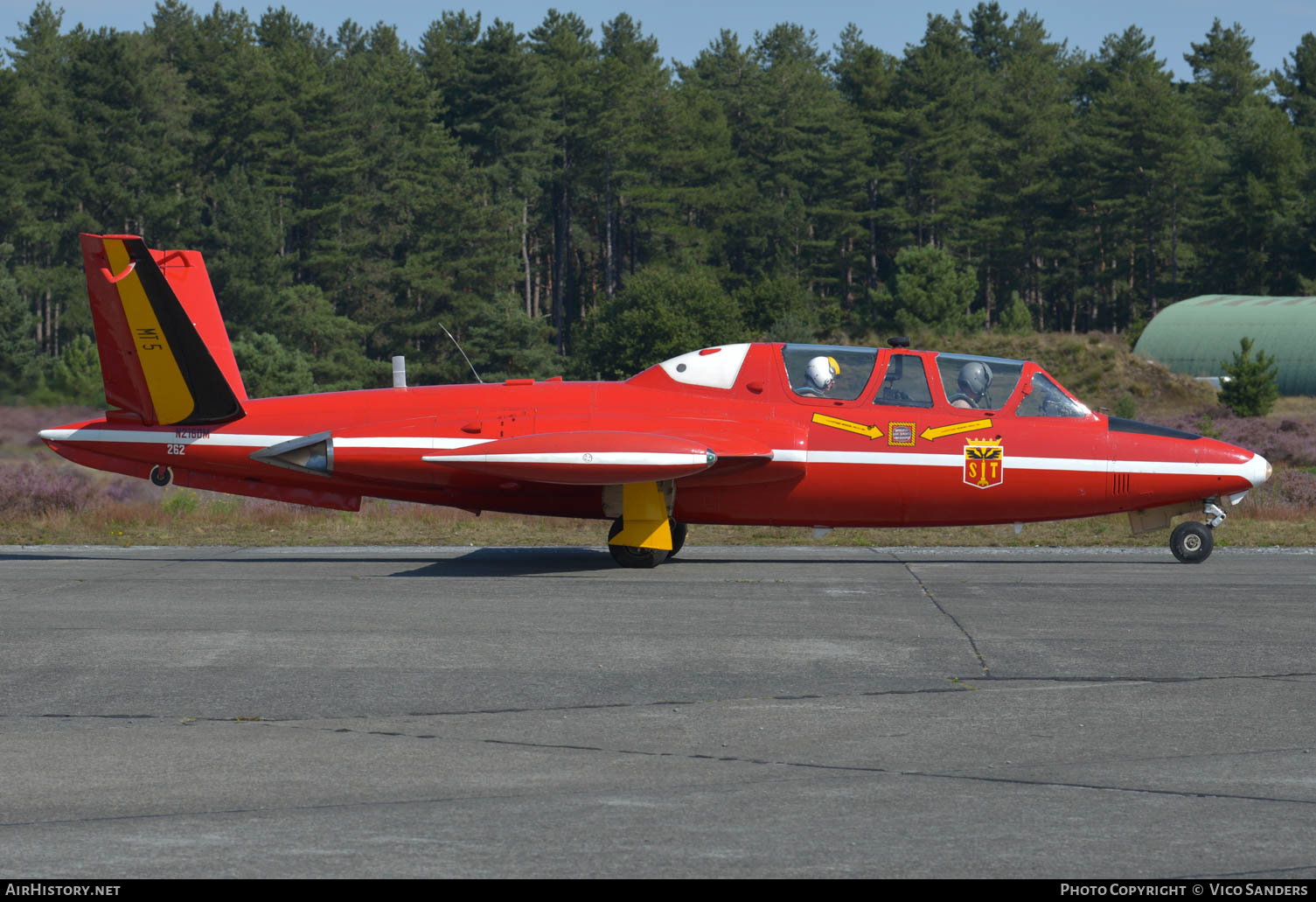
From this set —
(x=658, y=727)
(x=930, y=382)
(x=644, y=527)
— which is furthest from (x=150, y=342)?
(x=658, y=727)

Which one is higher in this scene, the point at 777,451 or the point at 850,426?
the point at 850,426

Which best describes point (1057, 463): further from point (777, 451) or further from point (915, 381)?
point (777, 451)

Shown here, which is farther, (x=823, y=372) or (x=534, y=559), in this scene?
(x=534, y=559)

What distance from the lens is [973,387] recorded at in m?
15.5

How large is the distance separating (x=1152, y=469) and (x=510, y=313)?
71076 mm

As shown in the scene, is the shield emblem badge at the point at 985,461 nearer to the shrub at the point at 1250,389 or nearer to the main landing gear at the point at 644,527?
the main landing gear at the point at 644,527

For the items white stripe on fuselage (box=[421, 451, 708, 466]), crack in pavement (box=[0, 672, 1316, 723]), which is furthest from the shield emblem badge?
crack in pavement (box=[0, 672, 1316, 723])

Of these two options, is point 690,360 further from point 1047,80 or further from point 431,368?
point 1047,80

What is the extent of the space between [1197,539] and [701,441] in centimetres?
560

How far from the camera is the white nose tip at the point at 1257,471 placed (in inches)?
603

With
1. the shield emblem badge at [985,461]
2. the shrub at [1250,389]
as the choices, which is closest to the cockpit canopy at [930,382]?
the shield emblem badge at [985,461]

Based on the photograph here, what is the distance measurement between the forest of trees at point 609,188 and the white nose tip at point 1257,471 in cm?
5947

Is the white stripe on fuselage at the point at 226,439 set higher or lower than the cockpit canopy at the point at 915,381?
lower

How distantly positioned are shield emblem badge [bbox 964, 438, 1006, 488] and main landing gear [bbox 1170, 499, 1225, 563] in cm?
225
